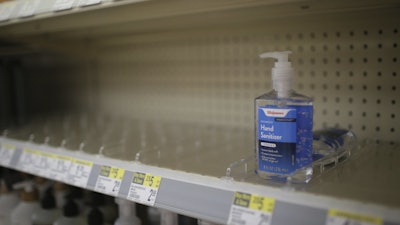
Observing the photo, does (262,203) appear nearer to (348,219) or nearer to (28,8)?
(348,219)

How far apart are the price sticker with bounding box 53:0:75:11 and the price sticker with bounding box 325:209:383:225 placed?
0.69 meters

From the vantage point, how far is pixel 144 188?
0.67 m

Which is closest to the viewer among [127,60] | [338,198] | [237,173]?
[338,198]

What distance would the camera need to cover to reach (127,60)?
1452 mm

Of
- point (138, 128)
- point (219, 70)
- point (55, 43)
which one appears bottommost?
point (138, 128)

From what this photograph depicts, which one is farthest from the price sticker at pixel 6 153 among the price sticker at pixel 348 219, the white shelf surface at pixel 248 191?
the price sticker at pixel 348 219

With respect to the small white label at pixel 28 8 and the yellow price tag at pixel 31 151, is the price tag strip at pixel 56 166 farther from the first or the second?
the small white label at pixel 28 8

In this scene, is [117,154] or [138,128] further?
[138,128]

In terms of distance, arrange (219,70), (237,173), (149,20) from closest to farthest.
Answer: (237,173) < (149,20) < (219,70)

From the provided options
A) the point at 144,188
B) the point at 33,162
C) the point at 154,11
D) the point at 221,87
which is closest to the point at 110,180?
the point at 144,188

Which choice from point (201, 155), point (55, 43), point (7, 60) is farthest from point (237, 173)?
point (7, 60)

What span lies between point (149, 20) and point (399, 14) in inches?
26.3

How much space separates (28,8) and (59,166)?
1.42 feet

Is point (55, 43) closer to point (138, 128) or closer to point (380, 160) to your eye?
point (138, 128)
